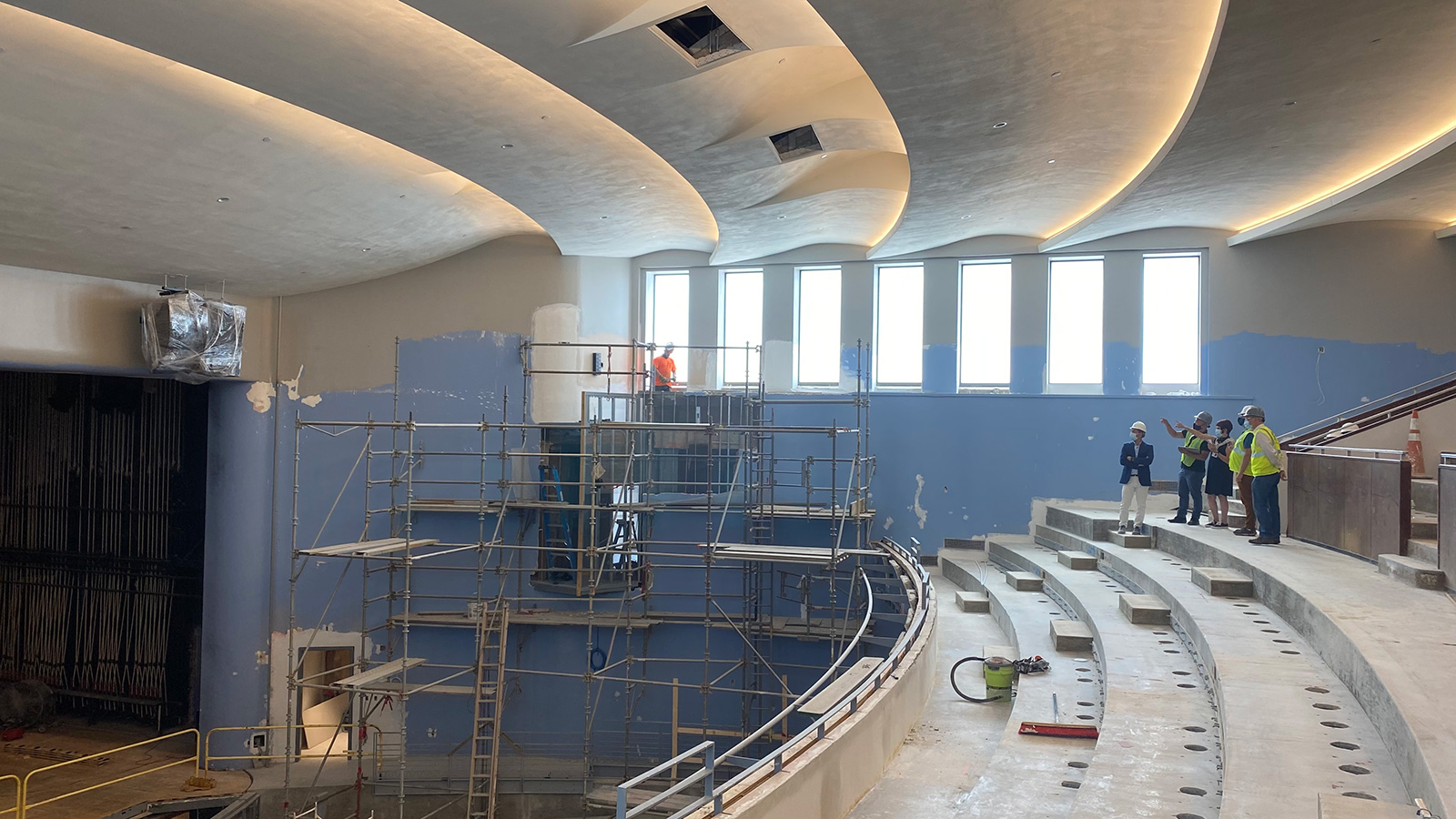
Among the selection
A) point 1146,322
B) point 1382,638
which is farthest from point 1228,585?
point 1146,322

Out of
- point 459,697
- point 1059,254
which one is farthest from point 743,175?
point 459,697

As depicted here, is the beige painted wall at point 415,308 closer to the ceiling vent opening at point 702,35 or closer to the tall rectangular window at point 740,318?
the tall rectangular window at point 740,318

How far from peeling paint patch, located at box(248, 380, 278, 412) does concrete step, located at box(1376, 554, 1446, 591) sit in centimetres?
1225

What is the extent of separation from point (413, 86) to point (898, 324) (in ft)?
25.9

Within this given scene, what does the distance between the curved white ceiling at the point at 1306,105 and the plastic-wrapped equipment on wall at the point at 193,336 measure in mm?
10212

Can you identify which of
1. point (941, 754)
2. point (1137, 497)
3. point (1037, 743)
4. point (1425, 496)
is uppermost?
point (1425, 496)

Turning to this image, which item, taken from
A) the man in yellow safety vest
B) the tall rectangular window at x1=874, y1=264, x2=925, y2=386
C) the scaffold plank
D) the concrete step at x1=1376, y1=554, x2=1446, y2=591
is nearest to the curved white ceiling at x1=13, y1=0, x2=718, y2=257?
the scaffold plank

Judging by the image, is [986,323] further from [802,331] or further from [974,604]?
[974,604]

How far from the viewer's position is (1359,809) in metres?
3.21

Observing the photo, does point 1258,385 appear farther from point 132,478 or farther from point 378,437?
point 132,478

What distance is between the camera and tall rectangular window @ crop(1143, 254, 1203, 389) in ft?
39.6

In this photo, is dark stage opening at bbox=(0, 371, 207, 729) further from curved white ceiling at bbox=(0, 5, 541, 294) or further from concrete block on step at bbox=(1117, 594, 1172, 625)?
concrete block on step at bbox=(1117, 594, 1172, 625)

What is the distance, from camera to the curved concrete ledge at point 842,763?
3.59 metres

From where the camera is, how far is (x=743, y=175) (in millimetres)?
9141
